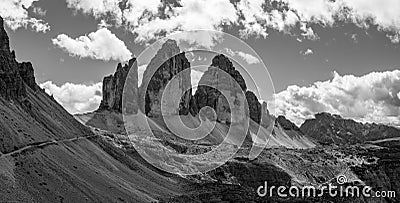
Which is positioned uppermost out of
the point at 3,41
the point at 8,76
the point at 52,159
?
the point at 3,41

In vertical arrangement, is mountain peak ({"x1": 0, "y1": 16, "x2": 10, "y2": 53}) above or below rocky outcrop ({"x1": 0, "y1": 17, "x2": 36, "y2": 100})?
above

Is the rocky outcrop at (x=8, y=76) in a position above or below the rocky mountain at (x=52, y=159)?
above

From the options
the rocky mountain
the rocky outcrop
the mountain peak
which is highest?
the mountain peak

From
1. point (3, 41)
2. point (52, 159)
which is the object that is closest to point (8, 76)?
point (3, 41)

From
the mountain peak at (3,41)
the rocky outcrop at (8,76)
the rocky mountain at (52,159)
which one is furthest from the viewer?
the mountain peak at (3,41)

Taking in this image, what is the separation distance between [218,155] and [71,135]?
83358 millimetres

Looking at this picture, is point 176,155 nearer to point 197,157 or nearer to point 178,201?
point 197,157

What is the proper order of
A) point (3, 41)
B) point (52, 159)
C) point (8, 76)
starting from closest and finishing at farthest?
1. point (52, 159)
2. point (8, 76)
3. point (3, 41)

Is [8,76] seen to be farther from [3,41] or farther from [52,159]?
[52,159]

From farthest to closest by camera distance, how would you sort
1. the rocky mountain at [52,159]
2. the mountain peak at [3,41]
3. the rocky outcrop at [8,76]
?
the mountain peak at [3,41], the rocky outcrop at [8,76], the rocky mountain at [52,159]

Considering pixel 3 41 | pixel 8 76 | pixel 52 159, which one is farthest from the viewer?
pixel 3 41

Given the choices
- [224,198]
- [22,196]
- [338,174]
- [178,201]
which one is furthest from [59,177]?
[338,174]

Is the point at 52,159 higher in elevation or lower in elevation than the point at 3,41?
lower

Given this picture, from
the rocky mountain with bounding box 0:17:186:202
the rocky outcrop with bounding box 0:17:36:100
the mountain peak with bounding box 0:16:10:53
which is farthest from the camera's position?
the mountain peak with bounding box 0:16:10:53
